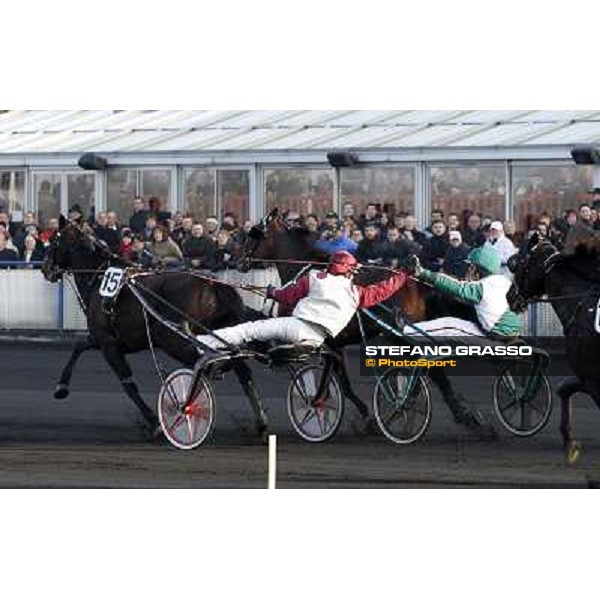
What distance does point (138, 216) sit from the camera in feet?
60.0

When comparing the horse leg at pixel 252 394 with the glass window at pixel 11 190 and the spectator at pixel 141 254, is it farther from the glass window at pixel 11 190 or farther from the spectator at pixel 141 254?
the glass window at pixel 11 190

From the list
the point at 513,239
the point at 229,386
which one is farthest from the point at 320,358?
the point at 513,239

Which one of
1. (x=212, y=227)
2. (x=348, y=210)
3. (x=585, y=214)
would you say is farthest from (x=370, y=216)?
(x=585, y=214)

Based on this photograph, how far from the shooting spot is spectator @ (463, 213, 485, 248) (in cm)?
1728

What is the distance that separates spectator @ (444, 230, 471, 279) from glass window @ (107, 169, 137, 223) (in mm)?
2317

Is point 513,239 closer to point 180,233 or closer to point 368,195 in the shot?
point 368,195

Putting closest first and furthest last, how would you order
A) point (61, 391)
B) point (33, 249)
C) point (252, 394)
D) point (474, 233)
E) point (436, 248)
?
point (474, 233) → point (436, 248) → point (252, 394) → point (33, 249) → point (61, 391)

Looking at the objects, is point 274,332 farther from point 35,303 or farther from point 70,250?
point 35,303

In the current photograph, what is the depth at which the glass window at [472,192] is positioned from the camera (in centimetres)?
1720

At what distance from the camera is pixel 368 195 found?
1742cm

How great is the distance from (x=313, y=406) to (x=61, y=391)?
2438 millimetres

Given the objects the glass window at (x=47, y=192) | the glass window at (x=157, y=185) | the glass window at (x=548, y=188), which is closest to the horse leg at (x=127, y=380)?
the glass window at (x=47, y=192)

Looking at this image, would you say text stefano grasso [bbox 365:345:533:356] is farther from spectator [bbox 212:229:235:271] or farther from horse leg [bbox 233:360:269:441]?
spectator [bbox 212:229:235:271]

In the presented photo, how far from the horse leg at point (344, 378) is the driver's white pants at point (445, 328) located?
69cm
